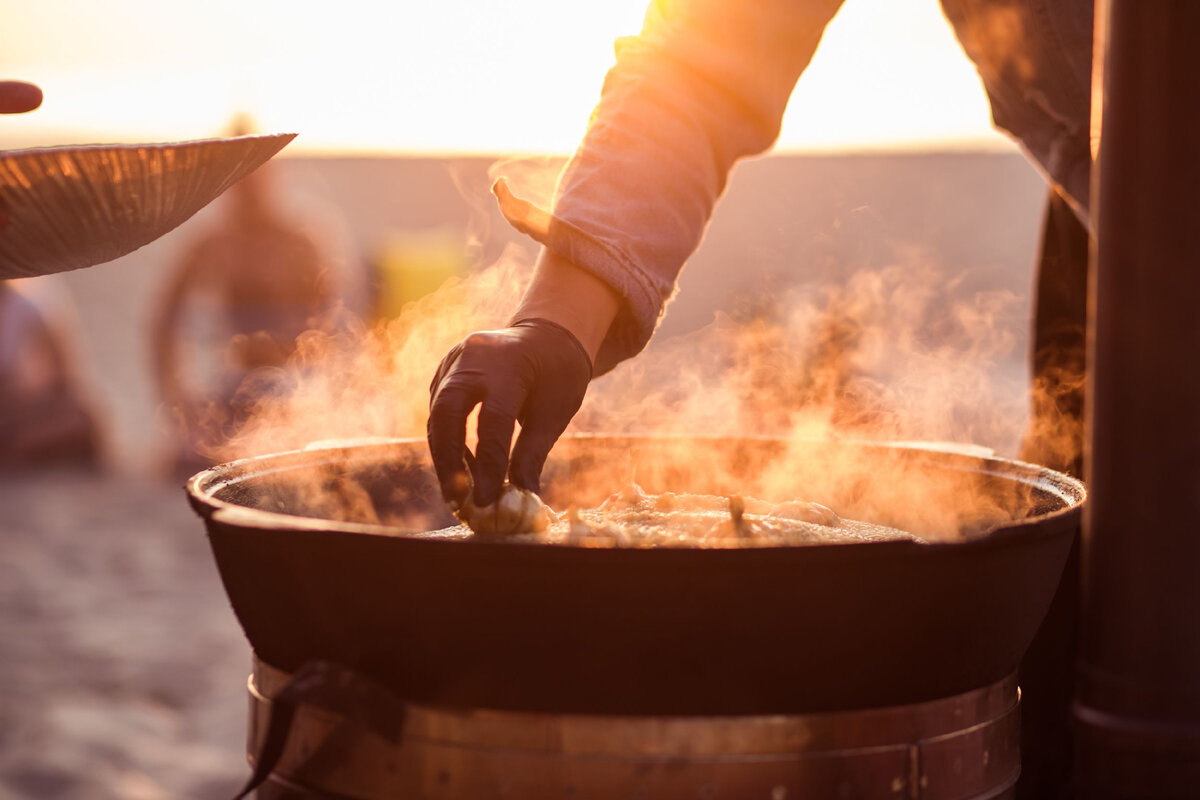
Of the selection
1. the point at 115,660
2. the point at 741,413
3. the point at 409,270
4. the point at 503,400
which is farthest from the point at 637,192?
the point at 409,270

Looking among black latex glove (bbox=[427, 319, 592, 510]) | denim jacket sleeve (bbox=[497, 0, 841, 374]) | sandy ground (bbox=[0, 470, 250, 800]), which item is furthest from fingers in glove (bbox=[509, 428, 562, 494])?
sandy ground (bbox=[0, 470, 250, 800])

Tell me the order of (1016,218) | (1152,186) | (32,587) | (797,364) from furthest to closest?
(1016,218)
(797,364)
(32,587)
(1152,186)

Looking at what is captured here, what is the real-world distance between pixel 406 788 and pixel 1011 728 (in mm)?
715

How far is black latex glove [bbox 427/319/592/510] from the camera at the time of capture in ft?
4.71

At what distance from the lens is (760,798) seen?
1.19m

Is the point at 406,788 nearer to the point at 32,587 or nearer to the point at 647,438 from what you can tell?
the point at 647,438

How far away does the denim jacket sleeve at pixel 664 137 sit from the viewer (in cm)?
160

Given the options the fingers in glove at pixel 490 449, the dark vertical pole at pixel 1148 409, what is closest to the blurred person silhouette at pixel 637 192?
the fingers in glove at pixel 490 449

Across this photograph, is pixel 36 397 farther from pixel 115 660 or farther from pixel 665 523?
pixel 665 523

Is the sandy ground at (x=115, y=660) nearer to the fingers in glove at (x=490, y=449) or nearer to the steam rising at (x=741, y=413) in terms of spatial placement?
the steam rising at (x=741, y=413)

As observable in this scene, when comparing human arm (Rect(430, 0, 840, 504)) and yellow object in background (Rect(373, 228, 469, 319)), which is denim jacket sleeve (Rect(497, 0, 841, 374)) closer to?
human arm (Rect(430, 0, 840, 504))

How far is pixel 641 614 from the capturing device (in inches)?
44.6

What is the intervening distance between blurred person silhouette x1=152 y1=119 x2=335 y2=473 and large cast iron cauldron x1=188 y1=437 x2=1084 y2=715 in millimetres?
7390

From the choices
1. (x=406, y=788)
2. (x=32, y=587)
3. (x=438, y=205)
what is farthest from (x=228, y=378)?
(x=438, y=205)
